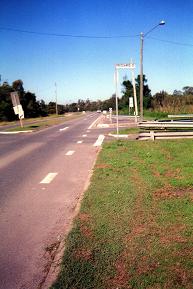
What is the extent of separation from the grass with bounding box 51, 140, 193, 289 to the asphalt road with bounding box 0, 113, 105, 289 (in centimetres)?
38

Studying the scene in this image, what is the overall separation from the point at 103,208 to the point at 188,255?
2.17 metres

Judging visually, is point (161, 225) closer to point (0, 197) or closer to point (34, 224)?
point (34, 224)

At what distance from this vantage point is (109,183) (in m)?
7.82

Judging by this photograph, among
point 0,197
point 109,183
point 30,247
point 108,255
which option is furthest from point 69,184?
point 108,255

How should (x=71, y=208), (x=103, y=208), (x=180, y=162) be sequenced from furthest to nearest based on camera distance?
(x=180, y=162), (x=71, y=208), (x=103, y=208)

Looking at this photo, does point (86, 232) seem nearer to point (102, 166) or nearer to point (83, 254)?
point (83, 254)

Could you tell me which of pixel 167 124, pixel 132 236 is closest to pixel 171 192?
pixel 132 236

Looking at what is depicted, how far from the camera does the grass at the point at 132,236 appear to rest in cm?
362

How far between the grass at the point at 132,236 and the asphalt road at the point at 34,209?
15.0 inches

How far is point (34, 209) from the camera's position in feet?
20.9

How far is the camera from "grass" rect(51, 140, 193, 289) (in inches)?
142

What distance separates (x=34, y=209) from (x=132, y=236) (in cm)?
249

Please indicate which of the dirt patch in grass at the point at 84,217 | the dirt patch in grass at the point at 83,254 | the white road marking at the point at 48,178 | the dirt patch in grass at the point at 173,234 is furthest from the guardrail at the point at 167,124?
the dirt patch in grass at the point at 83,254

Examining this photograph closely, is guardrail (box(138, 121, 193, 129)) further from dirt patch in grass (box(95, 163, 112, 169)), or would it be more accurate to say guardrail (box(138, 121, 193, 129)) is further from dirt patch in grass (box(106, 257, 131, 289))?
dirt patch in grass (box(106, 257, 131, 289))
